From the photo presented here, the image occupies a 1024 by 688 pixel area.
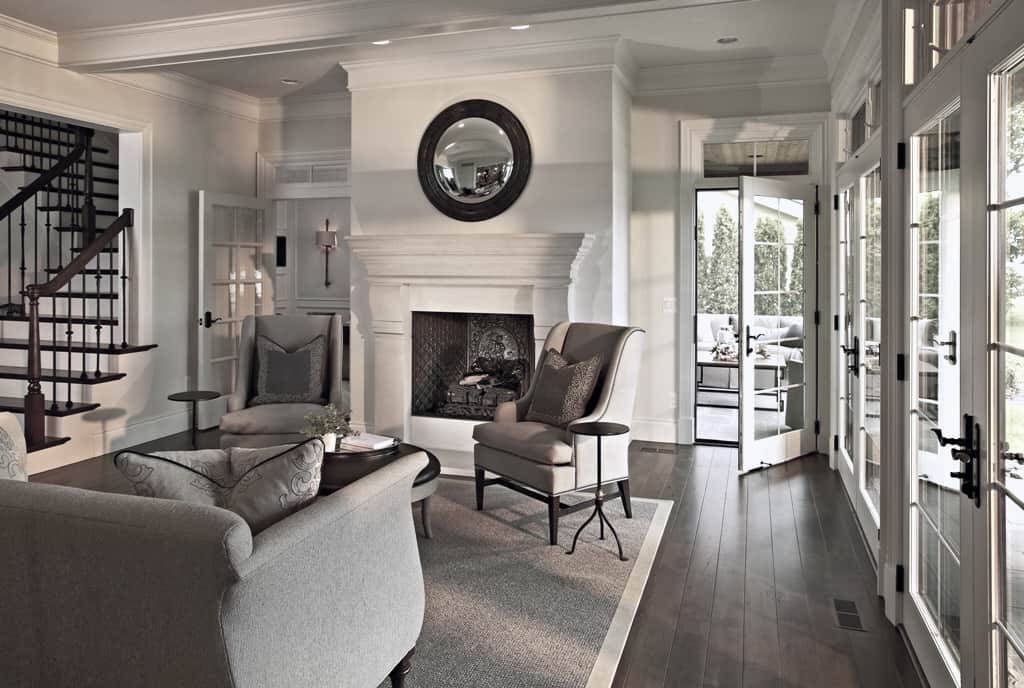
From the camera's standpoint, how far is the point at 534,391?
179 inches

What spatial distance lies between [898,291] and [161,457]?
8.38 feet

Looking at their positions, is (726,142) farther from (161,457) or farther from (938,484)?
(161,457)

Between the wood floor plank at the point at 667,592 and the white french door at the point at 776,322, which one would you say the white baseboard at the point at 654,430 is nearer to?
the white french door at the point at 776,322

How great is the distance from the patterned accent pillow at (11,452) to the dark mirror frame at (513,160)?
3.68 m

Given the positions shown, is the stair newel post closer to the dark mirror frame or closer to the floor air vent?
the dark mirror frame

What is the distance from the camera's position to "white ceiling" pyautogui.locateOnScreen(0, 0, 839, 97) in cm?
466

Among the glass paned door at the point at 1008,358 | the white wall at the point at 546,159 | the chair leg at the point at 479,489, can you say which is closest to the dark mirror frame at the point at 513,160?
the white wall at the point at 546,159

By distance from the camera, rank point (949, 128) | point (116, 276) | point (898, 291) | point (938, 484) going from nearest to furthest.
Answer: point (949, 128) → point (938, 484) → point (898, 291) → point (116, 276)

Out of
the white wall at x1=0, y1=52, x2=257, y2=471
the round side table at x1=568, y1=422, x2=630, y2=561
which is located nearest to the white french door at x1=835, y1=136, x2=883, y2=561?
the round side table at x1=568, y1=422, x2=630, y2=561

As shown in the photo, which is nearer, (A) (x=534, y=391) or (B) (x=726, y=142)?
(A) (x=534, y=391)

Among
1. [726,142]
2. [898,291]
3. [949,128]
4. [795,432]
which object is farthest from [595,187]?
[949,128]

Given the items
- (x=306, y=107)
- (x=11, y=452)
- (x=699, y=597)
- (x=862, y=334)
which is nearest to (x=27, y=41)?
(x=306, y=107)

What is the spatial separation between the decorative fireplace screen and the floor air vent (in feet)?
9.18

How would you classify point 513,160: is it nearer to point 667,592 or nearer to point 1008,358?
point 667,592
